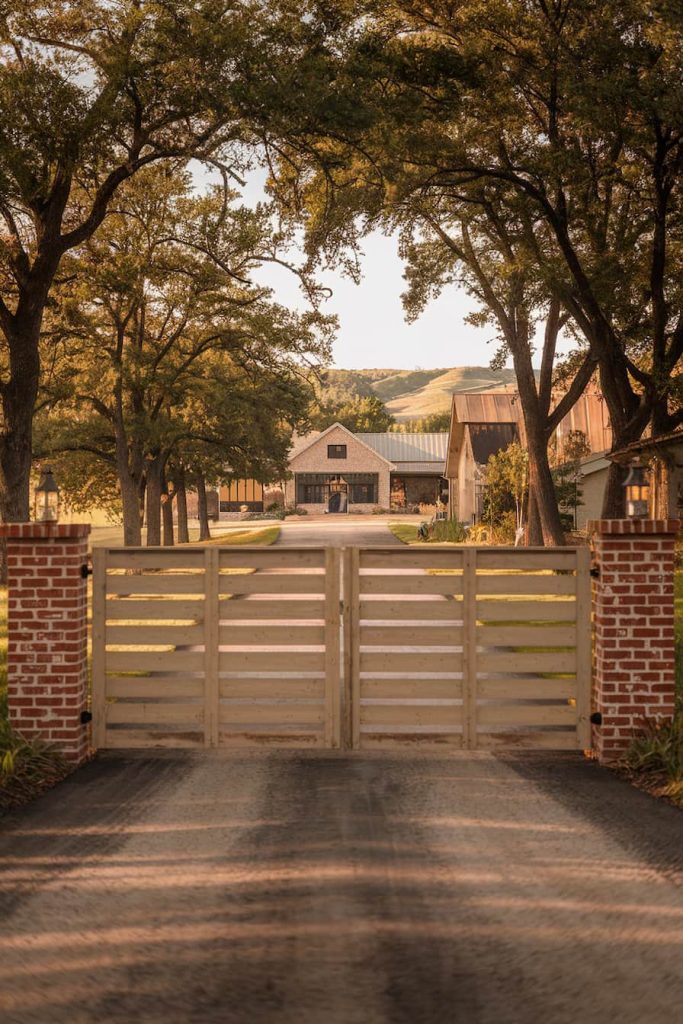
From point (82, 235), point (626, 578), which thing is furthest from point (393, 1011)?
point (82, 235)

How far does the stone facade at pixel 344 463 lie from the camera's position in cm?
7725

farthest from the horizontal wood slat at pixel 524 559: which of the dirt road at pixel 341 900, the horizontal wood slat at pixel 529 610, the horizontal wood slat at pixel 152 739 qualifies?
the horizontal wood slat at pixel 152 739

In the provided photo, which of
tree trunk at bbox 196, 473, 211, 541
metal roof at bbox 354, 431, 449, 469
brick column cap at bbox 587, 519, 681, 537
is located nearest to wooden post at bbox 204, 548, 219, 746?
brick column cap at bbox 587, 519, 681, 537

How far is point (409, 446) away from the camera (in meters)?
81.1

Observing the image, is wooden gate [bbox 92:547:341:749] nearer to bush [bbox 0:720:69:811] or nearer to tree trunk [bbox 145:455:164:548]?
bush [bbox 0:720:69:811]

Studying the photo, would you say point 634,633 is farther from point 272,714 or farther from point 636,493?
point 272,714

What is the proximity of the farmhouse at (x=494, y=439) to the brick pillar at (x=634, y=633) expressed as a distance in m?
31.1

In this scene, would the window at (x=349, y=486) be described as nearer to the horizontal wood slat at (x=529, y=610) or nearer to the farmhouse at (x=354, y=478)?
the farmhouse at (x=354, y=478)

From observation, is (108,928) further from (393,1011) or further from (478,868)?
(478,868)

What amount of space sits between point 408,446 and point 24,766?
2918 inches

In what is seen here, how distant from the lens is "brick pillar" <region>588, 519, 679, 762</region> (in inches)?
332

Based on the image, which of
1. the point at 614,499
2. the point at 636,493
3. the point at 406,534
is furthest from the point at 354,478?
the point at 636,493

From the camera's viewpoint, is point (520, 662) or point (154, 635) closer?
point (520, 662)

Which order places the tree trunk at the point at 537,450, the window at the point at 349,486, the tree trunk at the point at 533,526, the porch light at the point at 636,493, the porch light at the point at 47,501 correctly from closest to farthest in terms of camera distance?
the porch light at the point at 636,493 → the porch light at the point at 47,501 → the tree trunk at the point at 537,450 → the tree trunk at the point at 533,526 → the window at the point at 349,486
